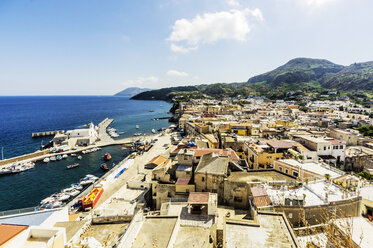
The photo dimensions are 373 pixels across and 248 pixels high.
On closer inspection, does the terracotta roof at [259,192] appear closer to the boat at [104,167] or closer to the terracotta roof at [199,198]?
the terracotta roof at [199,198]

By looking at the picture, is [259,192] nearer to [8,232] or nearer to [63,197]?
[8,232]

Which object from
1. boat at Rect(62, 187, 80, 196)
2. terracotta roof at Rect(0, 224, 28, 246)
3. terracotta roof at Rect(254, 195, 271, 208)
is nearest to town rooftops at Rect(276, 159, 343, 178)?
terracotta roof at Rect(254, 195, 271, 208)

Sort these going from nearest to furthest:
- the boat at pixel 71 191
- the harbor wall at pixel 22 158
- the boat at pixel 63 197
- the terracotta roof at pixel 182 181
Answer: the terracotta roof at pixel 182 181
the boat at pixel 63 197
the boat at pixel 71 191
the harbor wall at pixel 22 158

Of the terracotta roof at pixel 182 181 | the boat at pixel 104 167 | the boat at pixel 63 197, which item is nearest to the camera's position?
the terracotta roof at pixel 182 181

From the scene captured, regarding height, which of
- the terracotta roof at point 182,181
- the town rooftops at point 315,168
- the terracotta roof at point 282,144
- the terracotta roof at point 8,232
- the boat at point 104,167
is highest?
the terracotta roof at point 8,232

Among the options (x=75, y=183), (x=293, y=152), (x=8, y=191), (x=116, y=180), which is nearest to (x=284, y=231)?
(x=293, y=152)

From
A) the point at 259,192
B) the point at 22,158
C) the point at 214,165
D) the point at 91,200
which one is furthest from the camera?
the point at 22,158

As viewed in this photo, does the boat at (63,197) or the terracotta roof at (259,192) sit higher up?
the terracotta roof at (259,192)

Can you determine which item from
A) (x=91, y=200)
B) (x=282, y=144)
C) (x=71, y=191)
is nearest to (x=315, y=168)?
(x=282, y=144)

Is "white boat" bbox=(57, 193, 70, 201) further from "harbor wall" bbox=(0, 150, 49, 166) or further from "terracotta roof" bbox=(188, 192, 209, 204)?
"harbor wall" bbox=(0, 150, 49, 166)

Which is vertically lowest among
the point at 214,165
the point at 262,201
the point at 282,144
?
the point at 262,201

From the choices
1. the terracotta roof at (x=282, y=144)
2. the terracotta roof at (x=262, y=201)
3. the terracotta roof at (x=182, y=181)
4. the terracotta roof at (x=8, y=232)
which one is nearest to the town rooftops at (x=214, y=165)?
the terracotta roof at (x=182, y=181)

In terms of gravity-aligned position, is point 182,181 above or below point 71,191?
above
